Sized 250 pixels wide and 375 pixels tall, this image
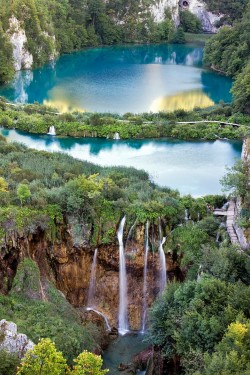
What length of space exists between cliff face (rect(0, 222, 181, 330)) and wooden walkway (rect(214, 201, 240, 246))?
8.74ft

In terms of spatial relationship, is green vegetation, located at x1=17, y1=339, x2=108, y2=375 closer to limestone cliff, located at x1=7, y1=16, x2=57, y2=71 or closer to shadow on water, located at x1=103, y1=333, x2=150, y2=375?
shadow on water, located at x1=103, y1=333, x2=150, y2=375

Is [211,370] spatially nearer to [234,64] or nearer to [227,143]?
[227,143]

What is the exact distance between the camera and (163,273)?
Result: 21500mm

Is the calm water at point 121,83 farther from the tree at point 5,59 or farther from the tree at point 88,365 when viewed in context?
the tree at point 88,365

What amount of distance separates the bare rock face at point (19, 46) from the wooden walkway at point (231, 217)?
143 feet

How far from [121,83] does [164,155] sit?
22498 millimetres

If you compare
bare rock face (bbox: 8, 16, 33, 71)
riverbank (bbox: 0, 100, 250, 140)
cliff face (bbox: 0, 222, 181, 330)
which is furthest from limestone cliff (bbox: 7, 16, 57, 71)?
cliff face (bbox: 0, 222, 181, 330)

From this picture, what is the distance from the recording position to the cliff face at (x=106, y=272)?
2108 centimetres

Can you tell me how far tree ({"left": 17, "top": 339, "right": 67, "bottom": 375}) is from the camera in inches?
499

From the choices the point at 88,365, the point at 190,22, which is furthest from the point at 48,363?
the point at 190,22

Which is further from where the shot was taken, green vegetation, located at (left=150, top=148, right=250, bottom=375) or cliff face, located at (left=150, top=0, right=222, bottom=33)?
cliff face, located at (left=150, top=0, right=222, bottom=33)

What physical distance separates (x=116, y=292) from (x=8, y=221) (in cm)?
539

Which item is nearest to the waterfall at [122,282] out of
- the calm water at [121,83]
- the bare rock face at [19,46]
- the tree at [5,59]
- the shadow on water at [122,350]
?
the shadow on water at [122,350]

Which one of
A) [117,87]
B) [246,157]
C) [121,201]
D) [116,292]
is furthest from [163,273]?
[117,87]
